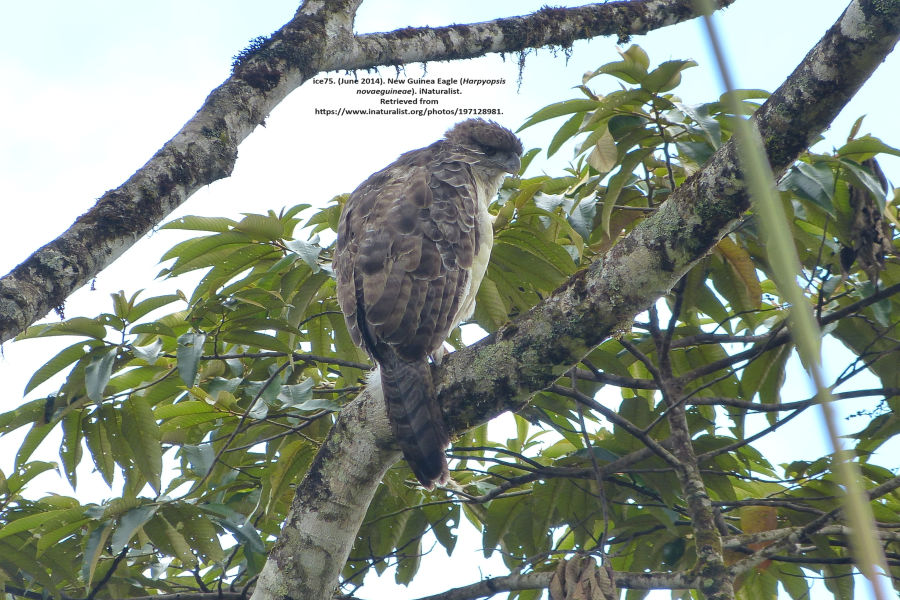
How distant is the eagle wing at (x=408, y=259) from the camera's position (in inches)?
129

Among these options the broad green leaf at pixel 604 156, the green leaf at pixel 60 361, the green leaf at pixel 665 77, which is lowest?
the green leaf at pixel 60 361

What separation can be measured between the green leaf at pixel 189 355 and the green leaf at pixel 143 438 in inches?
16.2

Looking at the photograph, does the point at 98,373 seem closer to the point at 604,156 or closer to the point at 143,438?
the point at 143,438

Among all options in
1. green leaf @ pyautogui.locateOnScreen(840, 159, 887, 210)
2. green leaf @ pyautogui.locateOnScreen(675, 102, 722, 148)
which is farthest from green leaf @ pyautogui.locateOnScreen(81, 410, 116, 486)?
green leaf @ pyautogui.locateOnScreen(840, 159, 887, 210)

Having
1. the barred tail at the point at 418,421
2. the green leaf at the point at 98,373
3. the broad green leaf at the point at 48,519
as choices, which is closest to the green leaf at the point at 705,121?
the barred tail at the point at 418,421

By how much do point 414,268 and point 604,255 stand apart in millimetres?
1067

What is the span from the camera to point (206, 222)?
3.30 metres

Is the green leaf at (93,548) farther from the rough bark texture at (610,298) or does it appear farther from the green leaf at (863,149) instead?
the green leaf at (863,149)

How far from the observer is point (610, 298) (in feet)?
8.36

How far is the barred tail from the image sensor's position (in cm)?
283

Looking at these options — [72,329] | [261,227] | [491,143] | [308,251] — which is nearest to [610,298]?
[308,251]

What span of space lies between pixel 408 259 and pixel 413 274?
3.4 inches

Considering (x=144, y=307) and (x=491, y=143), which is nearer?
(x=144, y=307)

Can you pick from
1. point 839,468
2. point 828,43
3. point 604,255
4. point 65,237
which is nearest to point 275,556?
point 65,237
